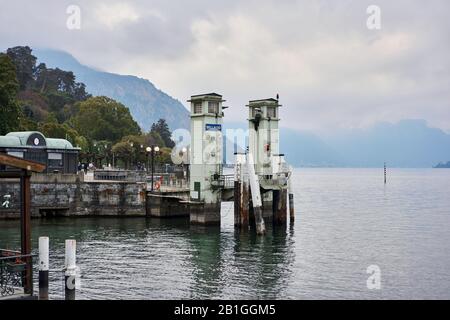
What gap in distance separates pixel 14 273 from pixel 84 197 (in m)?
38.5

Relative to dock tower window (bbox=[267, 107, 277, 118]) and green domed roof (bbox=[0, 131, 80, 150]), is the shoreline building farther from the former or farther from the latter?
dock tower window (bbox=[267, 107, 277, 118])

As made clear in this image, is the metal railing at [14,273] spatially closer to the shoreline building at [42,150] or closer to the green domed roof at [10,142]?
the shoreline building at [42,150]

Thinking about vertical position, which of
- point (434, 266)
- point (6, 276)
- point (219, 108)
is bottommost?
point (434, 266)

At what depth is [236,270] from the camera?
31797 mm

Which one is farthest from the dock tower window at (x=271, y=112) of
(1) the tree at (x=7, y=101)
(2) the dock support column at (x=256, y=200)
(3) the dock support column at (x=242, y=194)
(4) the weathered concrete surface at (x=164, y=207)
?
(1) the tree at (x=7, y=101)

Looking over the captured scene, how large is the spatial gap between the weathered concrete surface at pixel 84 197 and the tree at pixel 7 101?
873 inches

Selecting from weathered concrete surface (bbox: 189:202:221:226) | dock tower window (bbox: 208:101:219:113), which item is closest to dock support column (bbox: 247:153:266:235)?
weathered concrete surface (bbox: 189:202:221:226)

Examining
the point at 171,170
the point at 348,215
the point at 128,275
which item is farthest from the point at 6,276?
the point at 171,170

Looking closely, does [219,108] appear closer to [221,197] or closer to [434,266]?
[221,197]

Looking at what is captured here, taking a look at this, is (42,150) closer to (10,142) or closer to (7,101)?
(10,142)

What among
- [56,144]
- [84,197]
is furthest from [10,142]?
[84,197]

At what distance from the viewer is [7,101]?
74.4 m
